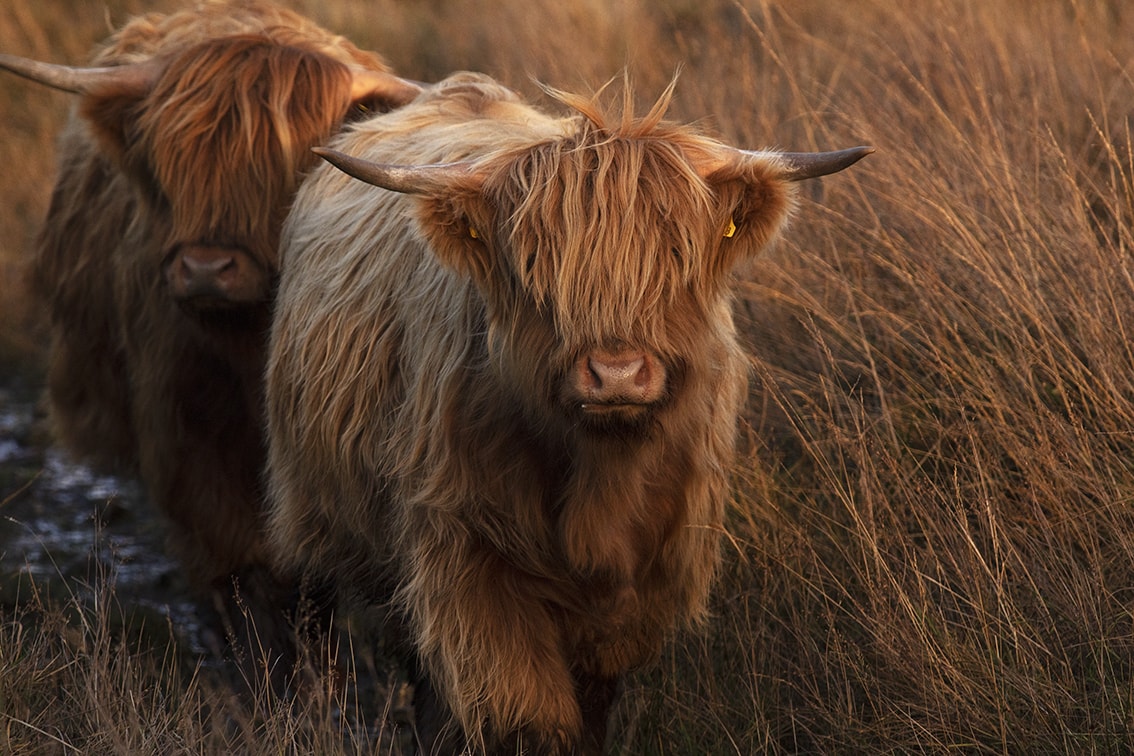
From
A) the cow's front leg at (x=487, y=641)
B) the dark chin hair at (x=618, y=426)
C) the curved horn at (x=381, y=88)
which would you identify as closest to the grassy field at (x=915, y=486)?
the cow's front leg at (x=487, y=641)

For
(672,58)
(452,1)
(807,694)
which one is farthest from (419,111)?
(452,1)

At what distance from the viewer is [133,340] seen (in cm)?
413

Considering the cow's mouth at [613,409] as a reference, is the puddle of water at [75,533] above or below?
below

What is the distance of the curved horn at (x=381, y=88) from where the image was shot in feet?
13.4

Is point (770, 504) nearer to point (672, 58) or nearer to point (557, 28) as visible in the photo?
point (672, 58)

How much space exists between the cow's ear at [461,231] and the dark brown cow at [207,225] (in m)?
1.23

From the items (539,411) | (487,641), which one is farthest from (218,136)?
(487,641)

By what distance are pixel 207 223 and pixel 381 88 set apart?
70 centimetres

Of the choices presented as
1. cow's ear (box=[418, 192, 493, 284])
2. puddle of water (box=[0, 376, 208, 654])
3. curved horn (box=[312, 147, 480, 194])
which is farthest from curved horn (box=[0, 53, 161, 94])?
cow's ear (box=[418, 192, 493, 284])

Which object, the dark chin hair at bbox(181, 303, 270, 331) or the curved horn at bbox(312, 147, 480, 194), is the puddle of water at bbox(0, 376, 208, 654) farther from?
the curved horn at bbox(312, 147, 480, 194)

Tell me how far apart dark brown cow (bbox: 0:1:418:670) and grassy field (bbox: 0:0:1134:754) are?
1.63 ft

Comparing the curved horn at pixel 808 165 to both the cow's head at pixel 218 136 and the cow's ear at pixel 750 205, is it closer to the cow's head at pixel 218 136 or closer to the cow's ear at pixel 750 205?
the cow's ear at pixel 750 205

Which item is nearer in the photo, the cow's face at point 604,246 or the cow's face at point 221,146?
the cow's face at point 604,246

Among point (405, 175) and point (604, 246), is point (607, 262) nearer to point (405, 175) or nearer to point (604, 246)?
point (604, 246)
